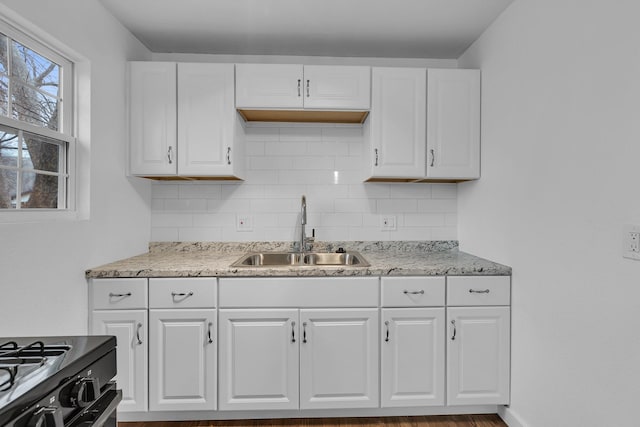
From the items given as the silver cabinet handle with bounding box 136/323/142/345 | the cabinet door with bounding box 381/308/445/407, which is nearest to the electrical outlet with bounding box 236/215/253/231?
the silver cabinet handle with bounding box 136/323/142/345

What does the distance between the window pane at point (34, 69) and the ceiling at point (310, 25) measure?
1.93ft

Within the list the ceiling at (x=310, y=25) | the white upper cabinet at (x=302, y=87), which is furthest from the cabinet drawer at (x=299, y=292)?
the ceiling at (x=310, y=25)

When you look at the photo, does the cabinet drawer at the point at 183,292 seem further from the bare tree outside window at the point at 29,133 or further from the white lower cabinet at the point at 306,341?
the bare tree outside window at the point at 29,133

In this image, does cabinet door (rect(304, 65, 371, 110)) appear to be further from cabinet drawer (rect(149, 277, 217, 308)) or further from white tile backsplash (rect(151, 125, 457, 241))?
cabinet drawer (rect(149, 277, 217, 308))

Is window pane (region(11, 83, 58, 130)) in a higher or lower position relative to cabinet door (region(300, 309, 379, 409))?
higher

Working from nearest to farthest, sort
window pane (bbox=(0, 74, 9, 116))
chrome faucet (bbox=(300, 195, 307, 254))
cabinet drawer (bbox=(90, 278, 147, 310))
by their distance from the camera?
window pane (bbox=(0, 74, 9, 116)), cabinet drawer (bbox=(90, 278, 147, 310)), chrome faucet (bbox=(300, 195, 307, 254))

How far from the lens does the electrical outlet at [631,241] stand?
3.97 ft

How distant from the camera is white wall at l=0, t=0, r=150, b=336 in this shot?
4.80 feet

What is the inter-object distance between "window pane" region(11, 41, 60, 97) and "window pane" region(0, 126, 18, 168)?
0.84 feet

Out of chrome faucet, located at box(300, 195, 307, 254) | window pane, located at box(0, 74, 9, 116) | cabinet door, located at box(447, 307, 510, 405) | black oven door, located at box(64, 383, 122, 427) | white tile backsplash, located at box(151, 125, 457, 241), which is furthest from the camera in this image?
white tile backsplash, located at box(151, 125, 457, 241)

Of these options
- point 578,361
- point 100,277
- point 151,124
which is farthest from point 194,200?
point 578,361

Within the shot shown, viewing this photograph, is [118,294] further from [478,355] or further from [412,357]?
[478,355]

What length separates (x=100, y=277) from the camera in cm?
190

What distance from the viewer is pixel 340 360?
6.54 feet
